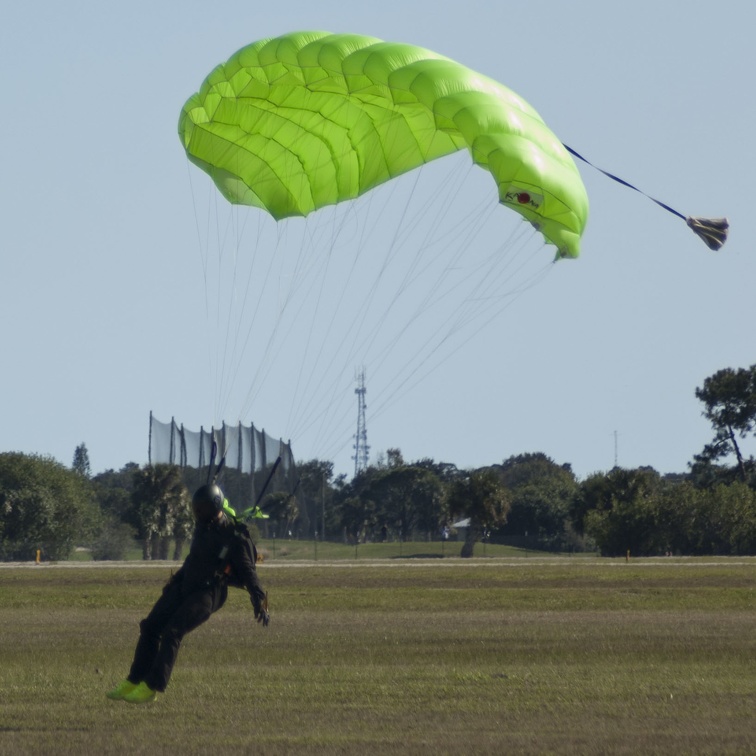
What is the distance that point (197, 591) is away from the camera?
1005 centimetres

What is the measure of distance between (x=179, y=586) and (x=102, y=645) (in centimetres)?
539

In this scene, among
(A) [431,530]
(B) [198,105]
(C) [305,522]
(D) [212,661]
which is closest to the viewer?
(D) [212,661]

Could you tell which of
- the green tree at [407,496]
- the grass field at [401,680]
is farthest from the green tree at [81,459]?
the grass field at [401,680]

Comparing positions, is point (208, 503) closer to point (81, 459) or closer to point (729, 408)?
point (729, 408)

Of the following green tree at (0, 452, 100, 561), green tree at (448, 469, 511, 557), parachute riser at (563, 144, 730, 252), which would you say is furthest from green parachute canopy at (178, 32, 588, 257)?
green tree at (448, 469, 511, 557)

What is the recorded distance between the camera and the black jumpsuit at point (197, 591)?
32.2ft

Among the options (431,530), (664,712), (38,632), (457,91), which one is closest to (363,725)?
(664,712)

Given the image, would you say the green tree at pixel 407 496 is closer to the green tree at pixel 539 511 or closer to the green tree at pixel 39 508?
the green tree at pixel 539 511

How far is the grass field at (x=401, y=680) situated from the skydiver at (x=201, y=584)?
0.44m

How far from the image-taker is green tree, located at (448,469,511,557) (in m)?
71.8

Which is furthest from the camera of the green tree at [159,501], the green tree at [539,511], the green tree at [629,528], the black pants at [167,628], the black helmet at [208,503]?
the green tree at [539,511]

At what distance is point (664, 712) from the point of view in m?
9.67

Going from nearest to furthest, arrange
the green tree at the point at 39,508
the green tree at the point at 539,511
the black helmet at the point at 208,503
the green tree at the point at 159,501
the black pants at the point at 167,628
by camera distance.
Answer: the black pants at the point at 167,628
the black helmet at the point at 208,503
the green tree at the point at 159,501
the green tree at the point at 39,508
the green tree at the point at 539,511

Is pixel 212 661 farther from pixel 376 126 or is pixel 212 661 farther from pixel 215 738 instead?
pixel 376 126
